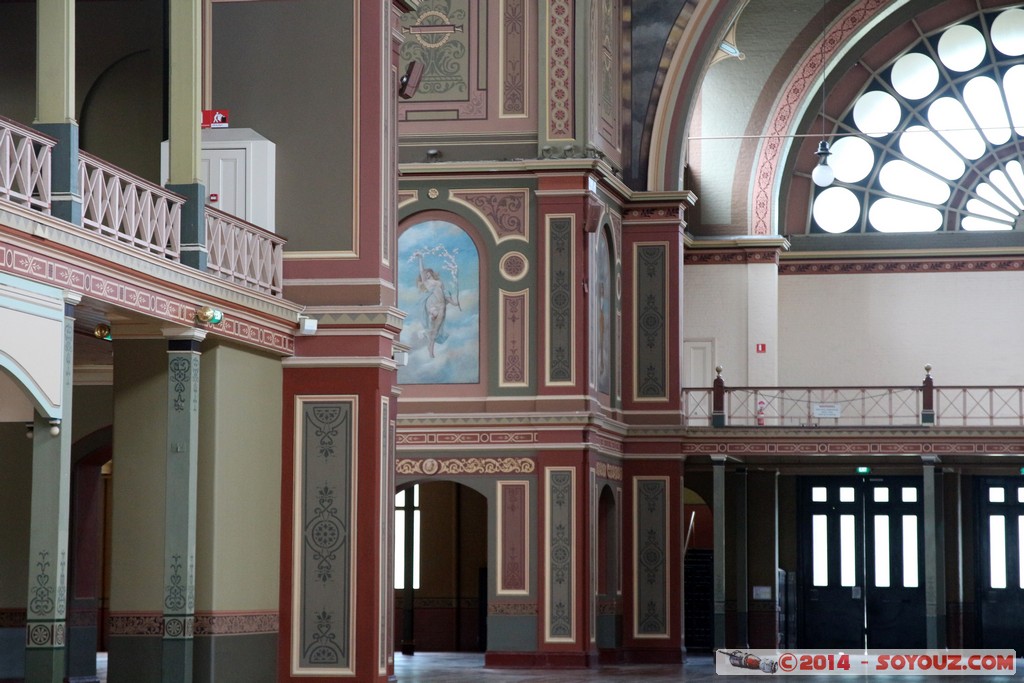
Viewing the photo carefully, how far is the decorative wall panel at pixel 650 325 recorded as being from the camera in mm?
26544

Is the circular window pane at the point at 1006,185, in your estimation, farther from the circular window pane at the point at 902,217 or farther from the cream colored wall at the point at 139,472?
the cream colored wall at the point at 139,472

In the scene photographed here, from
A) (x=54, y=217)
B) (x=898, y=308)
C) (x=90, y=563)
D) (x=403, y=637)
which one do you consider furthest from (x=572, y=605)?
(x=54, y=217)

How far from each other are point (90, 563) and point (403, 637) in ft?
36.7

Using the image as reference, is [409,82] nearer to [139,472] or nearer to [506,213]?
[506,213]

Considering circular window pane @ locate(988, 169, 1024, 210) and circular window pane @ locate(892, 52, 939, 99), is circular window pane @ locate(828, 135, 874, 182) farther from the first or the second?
circular window pane @ locate(988, 169, 1024, 210)

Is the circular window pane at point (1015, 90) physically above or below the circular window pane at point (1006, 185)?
above

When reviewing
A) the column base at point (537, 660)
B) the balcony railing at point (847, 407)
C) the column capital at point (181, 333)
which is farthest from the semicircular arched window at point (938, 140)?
the column capital at point (181, 333)

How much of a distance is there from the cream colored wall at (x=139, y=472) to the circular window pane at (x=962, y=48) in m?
20.4

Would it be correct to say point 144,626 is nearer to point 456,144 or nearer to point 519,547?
point 519,547

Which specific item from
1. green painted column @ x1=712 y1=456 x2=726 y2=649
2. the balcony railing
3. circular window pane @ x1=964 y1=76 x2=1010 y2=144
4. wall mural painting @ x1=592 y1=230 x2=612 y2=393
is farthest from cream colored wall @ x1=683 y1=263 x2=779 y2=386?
wall mural painting @ x1=592 y1=230 x2=612 y2=393

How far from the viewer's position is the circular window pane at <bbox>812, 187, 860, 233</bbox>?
31625 mm

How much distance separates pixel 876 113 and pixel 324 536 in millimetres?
18444

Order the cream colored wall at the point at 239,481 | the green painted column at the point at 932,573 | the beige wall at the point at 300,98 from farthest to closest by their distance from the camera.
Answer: the green painted column at the point at 932,573 → the beige wall at the point at 300,98 → the cream colored wall at the point at 239,481

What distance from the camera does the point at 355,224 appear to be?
55.1ft
